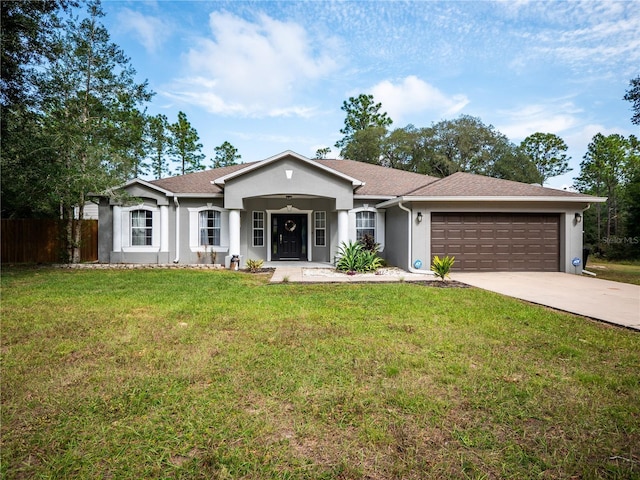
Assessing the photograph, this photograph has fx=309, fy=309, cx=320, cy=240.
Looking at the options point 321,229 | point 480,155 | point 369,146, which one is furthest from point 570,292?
point 480,155

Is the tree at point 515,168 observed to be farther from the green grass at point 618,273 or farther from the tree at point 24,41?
the tree at point 24,41

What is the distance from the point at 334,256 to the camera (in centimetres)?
1295

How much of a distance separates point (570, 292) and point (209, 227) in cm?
1226

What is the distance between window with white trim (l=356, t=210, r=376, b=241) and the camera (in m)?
13.4

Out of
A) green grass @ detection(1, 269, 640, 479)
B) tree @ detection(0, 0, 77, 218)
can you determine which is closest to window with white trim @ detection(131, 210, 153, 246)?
tree @ detection(0, 0, 77, 218)

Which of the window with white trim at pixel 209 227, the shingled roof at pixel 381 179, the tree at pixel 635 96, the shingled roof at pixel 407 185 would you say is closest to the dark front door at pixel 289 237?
the window with white trim at pixel 209 227

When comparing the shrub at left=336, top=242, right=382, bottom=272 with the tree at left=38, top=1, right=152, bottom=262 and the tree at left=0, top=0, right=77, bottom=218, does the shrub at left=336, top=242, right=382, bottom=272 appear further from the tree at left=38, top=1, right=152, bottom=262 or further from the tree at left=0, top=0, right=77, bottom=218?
the tree at left=0, top=0, right=77, bottom=218

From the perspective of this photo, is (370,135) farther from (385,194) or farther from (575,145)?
(575,145)

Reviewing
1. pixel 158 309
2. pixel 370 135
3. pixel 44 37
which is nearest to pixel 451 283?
pixel 158 309

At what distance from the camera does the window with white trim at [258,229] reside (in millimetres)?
13562

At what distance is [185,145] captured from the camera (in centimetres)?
3102

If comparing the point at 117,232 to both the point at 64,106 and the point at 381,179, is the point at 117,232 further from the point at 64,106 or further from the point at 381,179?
the point at 381,179

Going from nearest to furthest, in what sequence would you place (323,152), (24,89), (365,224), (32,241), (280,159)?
(24,89) < (280,159) < (365,224) < (32,241) < (323,152)

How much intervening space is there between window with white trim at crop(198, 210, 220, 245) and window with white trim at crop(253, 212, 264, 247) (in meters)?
1.50
